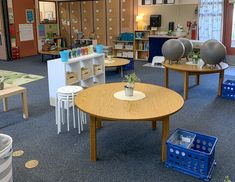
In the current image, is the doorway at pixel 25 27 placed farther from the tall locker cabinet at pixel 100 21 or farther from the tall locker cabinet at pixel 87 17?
the tall locker cabinet at pixel 100 21

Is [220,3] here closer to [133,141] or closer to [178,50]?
[178,50]

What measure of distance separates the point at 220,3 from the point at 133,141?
581cm

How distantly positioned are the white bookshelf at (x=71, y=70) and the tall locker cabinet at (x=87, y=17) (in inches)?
193

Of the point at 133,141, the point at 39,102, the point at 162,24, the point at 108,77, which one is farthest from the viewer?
the point at 162,24

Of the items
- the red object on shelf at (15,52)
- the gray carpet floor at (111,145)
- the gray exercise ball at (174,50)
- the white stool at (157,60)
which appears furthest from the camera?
the red object on shelf at (15,52)

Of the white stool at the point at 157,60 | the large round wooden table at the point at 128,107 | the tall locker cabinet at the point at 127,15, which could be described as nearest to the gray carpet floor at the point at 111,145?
the large round wooden table at the point at 128,107

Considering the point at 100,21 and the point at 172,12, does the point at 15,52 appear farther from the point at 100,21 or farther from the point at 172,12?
the point at 172,12

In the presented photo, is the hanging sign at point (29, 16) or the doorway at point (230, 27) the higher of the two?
the hanging sign at point (29, 16)

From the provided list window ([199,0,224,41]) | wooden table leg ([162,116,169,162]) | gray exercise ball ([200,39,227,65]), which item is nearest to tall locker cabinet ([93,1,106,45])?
window ([199,0,224,41])

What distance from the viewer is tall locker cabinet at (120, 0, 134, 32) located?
342 inches

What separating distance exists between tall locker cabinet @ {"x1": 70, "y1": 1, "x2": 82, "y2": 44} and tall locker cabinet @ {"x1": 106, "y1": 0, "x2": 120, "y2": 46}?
132 centimetres

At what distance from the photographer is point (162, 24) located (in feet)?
27.5

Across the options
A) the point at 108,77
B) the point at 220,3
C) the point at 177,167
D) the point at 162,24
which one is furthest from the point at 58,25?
the point at 177,167

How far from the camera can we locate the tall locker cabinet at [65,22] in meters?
10.3
